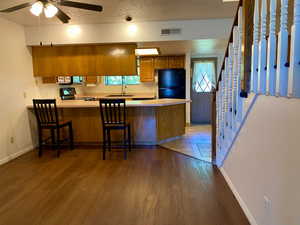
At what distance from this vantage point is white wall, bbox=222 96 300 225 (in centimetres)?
124

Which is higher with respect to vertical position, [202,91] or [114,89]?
[114,89]

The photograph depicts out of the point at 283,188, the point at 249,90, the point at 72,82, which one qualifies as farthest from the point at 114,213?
the point at 72,82

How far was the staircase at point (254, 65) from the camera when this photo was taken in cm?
124

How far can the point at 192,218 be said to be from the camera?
6.50 ft

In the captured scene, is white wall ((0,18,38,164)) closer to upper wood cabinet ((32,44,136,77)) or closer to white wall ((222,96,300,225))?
upper wood cabinet ((32,44,136,77))


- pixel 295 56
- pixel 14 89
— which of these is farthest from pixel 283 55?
pixel 14 89

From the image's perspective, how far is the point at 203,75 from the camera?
21.7ft

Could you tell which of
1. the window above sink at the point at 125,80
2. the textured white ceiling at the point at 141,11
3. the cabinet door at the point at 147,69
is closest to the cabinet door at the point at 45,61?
the textured white ceiling at the point at 141,11

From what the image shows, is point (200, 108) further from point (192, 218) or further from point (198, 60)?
point (192, 218)

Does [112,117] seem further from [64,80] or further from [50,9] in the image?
[64,80]

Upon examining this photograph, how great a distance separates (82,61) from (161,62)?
252cm

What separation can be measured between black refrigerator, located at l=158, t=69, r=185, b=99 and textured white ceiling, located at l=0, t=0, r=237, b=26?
7.44 ft

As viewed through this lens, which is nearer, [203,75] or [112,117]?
[112,117]

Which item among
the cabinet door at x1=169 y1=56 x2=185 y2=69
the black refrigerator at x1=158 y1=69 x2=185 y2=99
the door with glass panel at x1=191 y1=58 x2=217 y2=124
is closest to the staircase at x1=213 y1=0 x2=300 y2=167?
the black refrigerator at x1=158 y1=69 x2=185 y2=99
